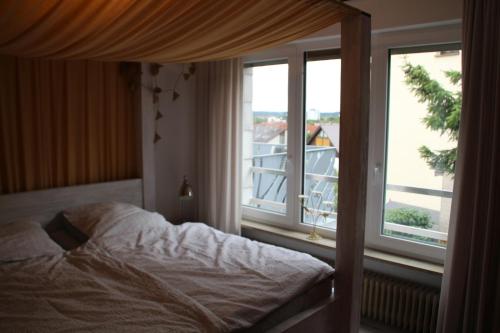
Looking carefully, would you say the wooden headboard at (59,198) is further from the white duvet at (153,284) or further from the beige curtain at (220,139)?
the beige curtain at (220,139)

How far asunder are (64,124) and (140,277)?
5.49ft

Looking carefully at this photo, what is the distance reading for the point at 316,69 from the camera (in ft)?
11.2

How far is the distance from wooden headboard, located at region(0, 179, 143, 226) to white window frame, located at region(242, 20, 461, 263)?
135 centimetres

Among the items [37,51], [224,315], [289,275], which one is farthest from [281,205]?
[37,51]

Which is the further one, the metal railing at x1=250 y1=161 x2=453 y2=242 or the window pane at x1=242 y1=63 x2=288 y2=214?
the window pane at x1=242 y1=63 x2=288 y2=214

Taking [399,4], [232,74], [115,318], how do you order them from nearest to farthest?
[115,318] < [399,4] < [232,74]

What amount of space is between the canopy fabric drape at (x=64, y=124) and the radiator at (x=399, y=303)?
2278 millimetres

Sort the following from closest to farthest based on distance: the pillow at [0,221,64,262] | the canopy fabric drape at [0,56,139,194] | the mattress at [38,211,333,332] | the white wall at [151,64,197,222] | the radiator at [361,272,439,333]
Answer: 1. the mattress at [38,211,333,332]
2. the pillow at [0,221,64,262]
3. the radiator at [361,272,439,333]
4. the canopy fabric drape at [0,56,139,194]
5. the white wall at [151,64,197,222]

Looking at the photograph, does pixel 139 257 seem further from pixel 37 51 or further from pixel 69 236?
pixel 37 51

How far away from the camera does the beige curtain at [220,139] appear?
3.73 meters

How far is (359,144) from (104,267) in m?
1.60

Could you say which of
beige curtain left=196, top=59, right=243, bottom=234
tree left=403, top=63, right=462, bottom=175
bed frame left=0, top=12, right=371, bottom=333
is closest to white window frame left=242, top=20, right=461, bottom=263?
tree left=403, top=63, right=462, bottom=175

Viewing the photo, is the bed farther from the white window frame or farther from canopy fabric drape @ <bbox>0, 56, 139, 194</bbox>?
the white window frame

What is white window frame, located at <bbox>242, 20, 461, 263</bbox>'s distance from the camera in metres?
2.81
